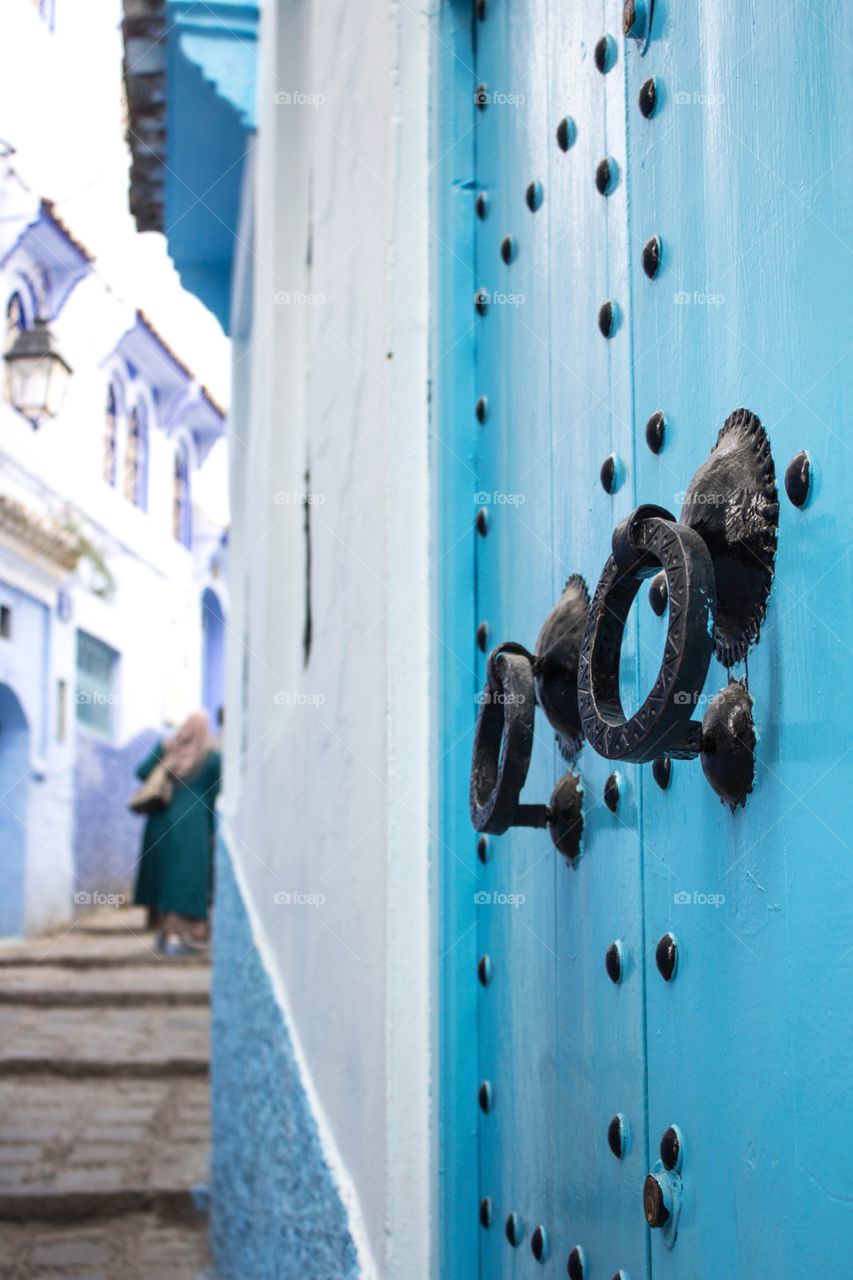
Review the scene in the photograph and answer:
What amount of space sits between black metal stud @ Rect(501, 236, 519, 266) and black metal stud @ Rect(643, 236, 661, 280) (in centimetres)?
48

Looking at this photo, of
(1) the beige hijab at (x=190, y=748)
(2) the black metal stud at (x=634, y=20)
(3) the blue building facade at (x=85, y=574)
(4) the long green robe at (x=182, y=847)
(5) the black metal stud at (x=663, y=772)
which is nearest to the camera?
(5) the black metal stud at (x=663, y=772)

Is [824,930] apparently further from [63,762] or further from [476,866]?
[63,762]

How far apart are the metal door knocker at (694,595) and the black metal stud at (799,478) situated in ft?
0.08

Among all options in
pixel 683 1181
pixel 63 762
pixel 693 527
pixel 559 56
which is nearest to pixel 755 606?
pixel 693 527

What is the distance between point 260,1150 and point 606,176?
2.36m

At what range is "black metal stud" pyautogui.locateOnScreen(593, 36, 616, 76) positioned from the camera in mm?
1196

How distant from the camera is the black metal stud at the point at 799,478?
76 cm

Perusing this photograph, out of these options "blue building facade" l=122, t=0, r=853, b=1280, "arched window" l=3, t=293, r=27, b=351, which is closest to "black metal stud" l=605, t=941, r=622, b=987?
"blue building facade" l=122, t=0, r=853, b=1280

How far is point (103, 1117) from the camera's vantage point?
18.9ft
